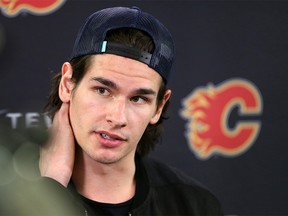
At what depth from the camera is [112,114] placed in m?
0.98

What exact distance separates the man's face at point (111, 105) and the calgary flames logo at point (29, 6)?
2.30ft

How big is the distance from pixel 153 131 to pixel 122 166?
0.76 ft

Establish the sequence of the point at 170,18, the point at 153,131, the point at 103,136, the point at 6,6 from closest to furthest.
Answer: the point at 103,136 → the point at 153,131 → the point at 6,6 → the point at 170,18

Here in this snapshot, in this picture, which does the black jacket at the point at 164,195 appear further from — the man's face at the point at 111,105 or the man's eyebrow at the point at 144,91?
the man's eyebrow at the point at 144,91

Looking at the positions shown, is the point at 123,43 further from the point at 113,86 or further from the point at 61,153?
the point at 61,153

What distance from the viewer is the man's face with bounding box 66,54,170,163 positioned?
1.00 m

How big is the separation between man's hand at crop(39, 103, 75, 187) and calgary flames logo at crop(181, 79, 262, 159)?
0.78m

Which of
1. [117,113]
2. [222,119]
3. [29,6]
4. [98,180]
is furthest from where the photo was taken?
[222,119]

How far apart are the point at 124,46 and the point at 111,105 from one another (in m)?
0.13

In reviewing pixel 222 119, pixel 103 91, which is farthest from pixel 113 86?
pixel 222 119

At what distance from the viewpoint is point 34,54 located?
168 centimetres

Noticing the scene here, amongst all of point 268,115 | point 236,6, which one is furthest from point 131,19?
point 268,115

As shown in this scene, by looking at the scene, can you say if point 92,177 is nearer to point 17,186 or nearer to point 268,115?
point 17,186

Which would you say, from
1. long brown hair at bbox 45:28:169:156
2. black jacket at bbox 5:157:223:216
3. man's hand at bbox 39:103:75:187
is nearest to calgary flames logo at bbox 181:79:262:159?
black jacket at bbox 5:157:223:216
